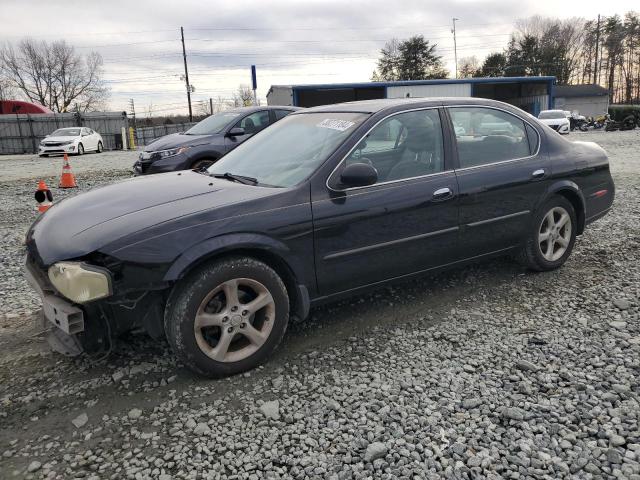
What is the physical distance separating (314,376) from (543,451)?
1.29 m

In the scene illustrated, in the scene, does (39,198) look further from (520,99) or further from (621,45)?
(621,45)

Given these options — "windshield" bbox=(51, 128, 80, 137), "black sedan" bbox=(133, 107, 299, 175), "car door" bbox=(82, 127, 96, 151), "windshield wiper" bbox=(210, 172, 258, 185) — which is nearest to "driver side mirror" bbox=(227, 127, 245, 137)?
"black sedan" bbox=(133, 107, 299, 175)

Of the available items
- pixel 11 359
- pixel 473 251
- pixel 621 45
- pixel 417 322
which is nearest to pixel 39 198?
pixel 11 359

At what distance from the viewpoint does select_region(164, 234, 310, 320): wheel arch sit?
9.25 ft

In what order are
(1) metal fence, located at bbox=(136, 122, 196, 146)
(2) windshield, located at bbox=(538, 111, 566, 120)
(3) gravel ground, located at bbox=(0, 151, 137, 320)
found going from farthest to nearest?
(1) metal fence, located at bbox=(136, 122, 196, 146) < (2) windshield, located at bbox=(538, 111, 566, 120) < (3) gravel ground, located at bbox=(0, 151, 137, 320)

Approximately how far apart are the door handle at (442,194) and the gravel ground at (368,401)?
880 mm

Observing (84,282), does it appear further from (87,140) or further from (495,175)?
(87,140)

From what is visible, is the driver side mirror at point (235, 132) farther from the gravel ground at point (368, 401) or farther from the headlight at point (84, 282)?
the headlight at point (84, 282)

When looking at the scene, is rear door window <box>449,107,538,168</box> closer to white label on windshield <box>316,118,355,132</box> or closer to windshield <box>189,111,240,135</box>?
white label on windshield <box>316,118,355,132</box>

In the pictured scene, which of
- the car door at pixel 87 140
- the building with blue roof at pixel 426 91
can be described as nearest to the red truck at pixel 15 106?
the car door at pixel 87 140

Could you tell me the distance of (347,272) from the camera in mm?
3443

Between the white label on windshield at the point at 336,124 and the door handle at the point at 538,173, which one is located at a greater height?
the white label on windshield at the point at 336,124

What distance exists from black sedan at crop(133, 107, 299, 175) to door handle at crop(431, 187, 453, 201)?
5.46m

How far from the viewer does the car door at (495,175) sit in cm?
401
